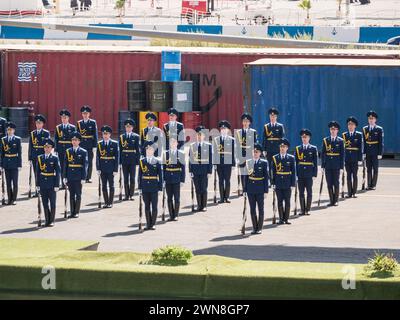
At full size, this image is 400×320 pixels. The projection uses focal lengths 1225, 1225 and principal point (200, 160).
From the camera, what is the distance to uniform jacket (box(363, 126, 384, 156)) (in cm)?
2802

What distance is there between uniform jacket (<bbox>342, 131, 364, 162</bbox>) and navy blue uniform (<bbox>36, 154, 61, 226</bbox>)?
6.90 meters

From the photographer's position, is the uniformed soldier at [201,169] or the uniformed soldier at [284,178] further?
the uniformed soldier at [201,169]

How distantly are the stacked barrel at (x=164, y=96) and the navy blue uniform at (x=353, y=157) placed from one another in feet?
31.8

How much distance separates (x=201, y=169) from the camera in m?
25.8

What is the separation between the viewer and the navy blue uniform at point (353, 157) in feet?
89.5

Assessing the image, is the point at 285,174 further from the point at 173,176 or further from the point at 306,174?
the point at 173,176

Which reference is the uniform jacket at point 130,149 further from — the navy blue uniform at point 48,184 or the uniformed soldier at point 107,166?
the navy blue uniform at point 48,184

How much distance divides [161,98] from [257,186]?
542 inches

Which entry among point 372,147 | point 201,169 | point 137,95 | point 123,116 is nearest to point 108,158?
point 201,169

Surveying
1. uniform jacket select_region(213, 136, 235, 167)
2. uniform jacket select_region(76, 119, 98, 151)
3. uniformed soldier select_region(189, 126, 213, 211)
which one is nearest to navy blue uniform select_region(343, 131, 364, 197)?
uniform jacket select_region(213, 136, 235, 167)

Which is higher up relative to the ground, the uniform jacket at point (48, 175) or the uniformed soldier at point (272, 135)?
the uniformed soldier at point (272, 135)

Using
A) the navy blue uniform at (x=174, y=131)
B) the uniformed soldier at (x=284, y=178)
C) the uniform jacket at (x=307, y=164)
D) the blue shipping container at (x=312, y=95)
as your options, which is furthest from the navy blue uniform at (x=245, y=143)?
the blue shipping container at (x=312, y=95)
